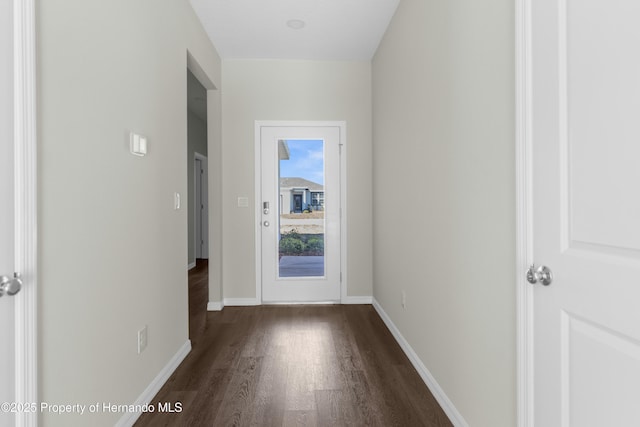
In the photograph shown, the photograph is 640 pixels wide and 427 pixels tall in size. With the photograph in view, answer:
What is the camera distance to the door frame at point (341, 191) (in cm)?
376

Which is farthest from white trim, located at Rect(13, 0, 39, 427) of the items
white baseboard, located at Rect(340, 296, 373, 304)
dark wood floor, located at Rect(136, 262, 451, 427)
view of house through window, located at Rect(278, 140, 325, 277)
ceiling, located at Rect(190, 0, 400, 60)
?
white baseboard, located at Rect(340, 296, 373, 304)

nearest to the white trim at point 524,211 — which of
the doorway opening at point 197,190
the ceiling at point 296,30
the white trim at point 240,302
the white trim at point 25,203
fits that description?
the white trim at point 25,203

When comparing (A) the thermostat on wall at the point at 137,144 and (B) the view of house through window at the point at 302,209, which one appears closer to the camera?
(A) the thermostat on wall at the point at 137,144

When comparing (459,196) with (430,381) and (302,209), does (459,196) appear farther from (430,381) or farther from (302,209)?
(302,209)

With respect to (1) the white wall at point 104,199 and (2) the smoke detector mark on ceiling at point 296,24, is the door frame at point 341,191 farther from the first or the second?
(1) the white wall at point 104,199

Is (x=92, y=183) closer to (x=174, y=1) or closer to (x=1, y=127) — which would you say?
(x=1, y=127)

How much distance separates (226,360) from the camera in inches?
97.1

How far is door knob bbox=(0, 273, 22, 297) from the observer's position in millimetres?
1033

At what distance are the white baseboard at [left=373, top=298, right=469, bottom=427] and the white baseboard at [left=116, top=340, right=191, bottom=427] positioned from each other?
1.60 m

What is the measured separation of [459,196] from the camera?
5.68 feet

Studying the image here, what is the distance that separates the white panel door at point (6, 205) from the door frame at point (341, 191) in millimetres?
2703

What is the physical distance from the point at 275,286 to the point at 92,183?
8.51 feet

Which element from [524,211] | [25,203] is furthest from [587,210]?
[25,203]

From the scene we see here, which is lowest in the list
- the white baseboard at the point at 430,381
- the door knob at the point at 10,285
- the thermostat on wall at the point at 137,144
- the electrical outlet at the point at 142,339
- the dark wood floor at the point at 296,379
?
the dark wood floor at the point at 296,379
